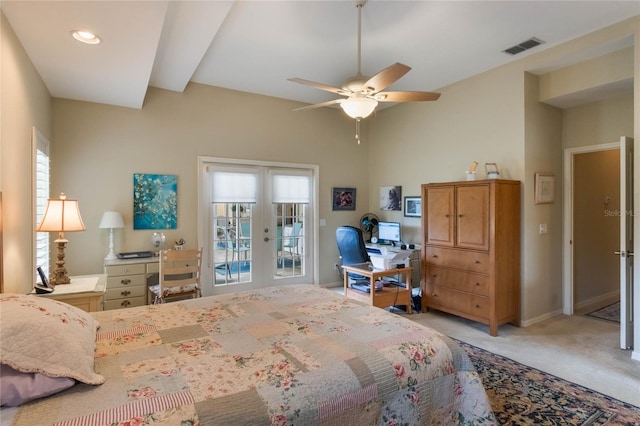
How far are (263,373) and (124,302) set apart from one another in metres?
3.10

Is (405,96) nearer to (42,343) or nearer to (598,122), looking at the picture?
(42,343)

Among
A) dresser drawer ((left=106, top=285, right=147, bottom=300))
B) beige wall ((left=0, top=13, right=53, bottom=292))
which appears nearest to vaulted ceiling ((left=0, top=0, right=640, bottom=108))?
beige wall ((left=0, top=13, right=53, bottom=292))

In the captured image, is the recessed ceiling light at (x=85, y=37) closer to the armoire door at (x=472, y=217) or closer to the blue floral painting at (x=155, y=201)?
the blue floral painting at (x=155, y=201)

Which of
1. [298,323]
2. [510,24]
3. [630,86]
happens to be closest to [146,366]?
[298,323]

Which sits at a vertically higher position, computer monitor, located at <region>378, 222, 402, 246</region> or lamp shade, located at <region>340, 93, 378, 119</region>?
lamp shade, located at <region>340, 93, 378, 119</region>

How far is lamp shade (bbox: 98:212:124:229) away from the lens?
3877mm

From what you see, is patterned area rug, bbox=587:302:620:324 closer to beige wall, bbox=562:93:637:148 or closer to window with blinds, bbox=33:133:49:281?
beige wall, bbox=562:93:637:148

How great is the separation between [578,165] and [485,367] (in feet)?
Answer: 10.3

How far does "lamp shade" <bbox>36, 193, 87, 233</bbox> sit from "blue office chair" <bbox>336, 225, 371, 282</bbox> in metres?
2.77

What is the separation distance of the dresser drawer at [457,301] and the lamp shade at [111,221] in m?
3.78

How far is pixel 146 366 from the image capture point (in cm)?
140

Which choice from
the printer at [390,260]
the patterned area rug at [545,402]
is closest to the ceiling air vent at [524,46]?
the printer at [390,260]

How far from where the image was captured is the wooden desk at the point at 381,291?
13.1ft

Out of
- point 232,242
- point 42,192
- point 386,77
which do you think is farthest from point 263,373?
point 232,242
